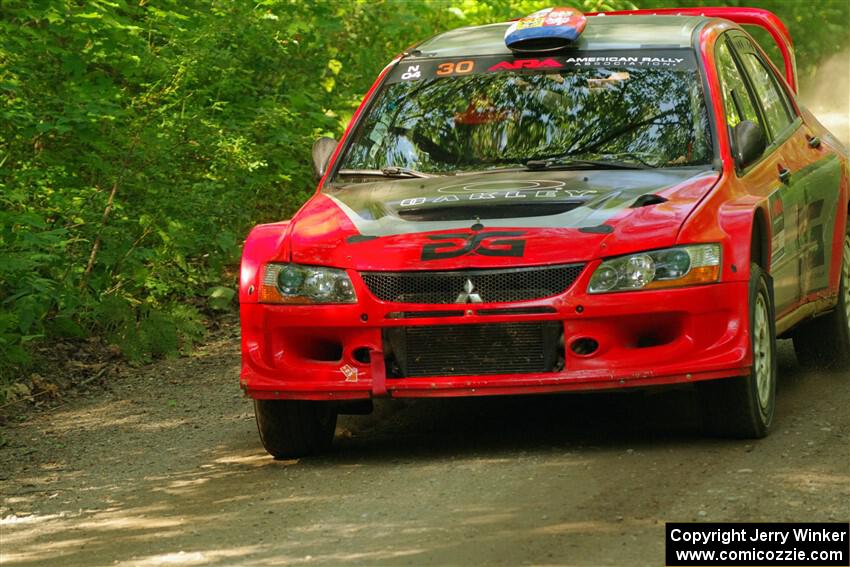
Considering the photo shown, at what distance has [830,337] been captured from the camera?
30.1 feet

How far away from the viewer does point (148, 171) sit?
436 inches

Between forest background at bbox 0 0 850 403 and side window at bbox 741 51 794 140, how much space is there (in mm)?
3848

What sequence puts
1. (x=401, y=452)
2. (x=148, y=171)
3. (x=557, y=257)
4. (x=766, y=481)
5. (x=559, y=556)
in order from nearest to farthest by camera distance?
1. (x=559, y=556)
2. (x=766, y=481)
3. (x=557, y=257)
4. (x=401, y=452)
5. (x=148, y=171)

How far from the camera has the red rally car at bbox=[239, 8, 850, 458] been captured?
682 cm

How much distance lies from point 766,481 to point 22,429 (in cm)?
421

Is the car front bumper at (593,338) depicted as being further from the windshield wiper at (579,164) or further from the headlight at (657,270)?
the windshield wiper at (579,164)

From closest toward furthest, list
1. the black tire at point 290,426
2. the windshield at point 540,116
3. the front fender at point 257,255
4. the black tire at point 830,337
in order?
the front fender at point 257,255
the black tire at point 290,426
the windshield at point 540,116
the black tire at point 830,337

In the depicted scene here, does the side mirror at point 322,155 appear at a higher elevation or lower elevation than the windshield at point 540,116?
lower

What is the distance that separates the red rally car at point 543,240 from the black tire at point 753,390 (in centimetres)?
1

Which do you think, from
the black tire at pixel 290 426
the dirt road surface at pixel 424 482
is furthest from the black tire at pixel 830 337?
the black tire at pixel 290 426

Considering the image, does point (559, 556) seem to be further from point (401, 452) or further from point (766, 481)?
point (401, 452)

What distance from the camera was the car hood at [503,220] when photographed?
6.84 metres

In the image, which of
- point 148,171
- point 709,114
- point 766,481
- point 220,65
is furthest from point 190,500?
point 220,65

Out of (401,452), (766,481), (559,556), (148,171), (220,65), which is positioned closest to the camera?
(559,556)
